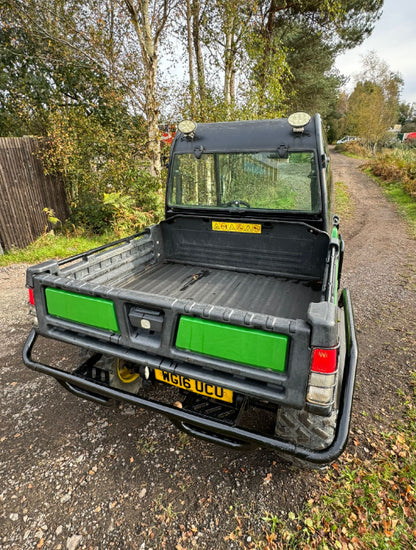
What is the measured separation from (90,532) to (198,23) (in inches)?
523

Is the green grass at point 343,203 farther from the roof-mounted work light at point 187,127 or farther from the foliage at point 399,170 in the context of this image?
the roof-mounted work light at point 187,127

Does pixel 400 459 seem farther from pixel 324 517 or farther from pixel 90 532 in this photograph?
pixel 90 532

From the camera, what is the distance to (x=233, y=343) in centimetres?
182

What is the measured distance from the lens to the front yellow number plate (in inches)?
84.3

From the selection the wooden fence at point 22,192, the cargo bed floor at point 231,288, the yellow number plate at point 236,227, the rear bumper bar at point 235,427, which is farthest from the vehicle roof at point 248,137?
the wooden fence at point 22,192

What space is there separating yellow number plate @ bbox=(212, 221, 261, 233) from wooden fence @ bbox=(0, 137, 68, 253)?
20.6 ft

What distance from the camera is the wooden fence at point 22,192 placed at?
736cm

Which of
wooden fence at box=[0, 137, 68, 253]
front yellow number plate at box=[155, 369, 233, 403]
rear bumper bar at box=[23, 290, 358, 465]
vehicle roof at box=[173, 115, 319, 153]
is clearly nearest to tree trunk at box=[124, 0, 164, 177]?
wooden fence at box=[0, 137, 68, 253]

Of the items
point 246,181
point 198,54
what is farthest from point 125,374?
point 198,54

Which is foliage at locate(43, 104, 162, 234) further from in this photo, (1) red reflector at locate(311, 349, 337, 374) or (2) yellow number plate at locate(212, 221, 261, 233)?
(1) red reflector at locate(311, 349, 337, 374)

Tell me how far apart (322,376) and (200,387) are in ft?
2.99

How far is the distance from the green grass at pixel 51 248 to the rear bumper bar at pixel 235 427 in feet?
18.4

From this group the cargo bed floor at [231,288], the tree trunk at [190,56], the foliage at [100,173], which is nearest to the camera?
the cargo bed floor at [231,288]

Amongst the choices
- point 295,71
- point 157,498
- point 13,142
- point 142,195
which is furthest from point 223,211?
point 295,71
